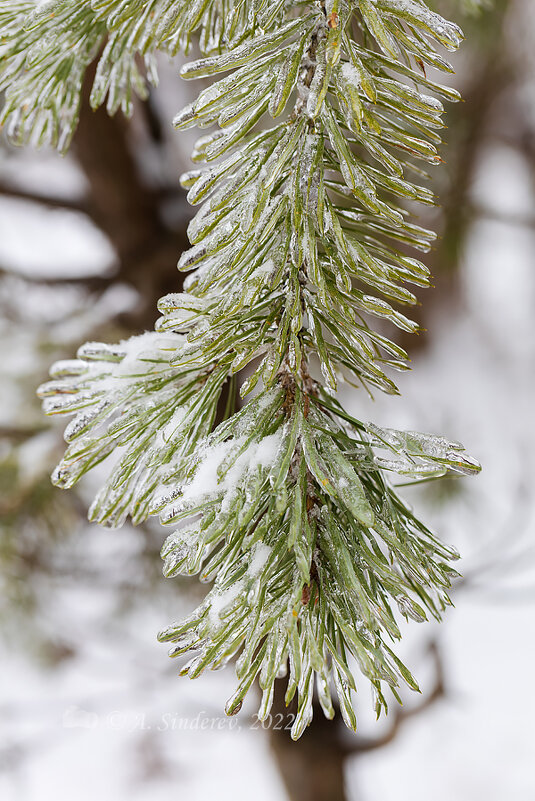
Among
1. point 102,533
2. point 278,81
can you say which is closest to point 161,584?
point 102,533

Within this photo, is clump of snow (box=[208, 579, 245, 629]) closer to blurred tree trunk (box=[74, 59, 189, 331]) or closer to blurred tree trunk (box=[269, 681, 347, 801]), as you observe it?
blurred tree trunk (box=[74, 59, 189, 331])

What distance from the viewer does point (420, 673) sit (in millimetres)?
1294

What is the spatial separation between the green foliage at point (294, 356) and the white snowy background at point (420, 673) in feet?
3.53

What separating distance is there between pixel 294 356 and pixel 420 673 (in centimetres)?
129

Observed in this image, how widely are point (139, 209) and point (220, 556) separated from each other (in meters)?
0.68

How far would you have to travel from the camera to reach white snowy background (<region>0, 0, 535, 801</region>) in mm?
1374

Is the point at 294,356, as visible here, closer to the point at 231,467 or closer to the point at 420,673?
the point at 231,467

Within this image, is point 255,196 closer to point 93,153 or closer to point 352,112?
point 352,112

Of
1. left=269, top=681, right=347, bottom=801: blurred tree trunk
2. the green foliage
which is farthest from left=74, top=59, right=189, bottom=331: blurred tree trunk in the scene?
left=269, top=681, right=347, bottom=801: blurred tree trunk

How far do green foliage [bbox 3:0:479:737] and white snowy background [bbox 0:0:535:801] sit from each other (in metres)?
1.08

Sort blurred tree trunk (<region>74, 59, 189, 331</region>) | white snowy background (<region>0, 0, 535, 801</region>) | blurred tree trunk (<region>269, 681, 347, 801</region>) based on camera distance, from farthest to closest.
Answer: white snowy background (<region>0, 0, 535, 801</region>) → blurred tree trunk (<region>269, 681, 347, 801</region>) → blurred tree trunk (<region>74, 59, 189, 331</region>)

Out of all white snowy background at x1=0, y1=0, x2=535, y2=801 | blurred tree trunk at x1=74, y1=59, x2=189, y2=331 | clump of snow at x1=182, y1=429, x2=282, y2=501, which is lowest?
white snowy background at x1=0, y1=0, x2=535, y2=801

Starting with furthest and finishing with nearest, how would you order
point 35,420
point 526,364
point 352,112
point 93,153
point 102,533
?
point 526,364, point 102,533, point 35,420, point 93,153, point 352,112

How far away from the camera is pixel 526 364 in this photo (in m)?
1.67
